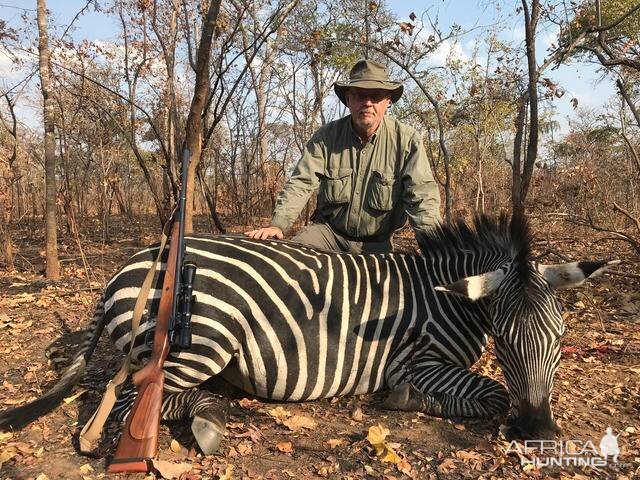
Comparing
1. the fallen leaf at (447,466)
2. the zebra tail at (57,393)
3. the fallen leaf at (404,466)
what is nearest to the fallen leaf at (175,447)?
the zebra tail at (57,393)

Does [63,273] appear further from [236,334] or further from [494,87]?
[494,87]

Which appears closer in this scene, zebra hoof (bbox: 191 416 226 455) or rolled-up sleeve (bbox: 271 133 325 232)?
zebra hoof (bbox: 191 416 226 455)

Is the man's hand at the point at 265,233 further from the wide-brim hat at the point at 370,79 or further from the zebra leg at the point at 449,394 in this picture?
the zebra leg at the point at 449,394

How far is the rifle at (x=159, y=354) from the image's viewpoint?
2.23 metres

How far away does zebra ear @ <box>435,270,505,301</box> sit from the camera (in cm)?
253

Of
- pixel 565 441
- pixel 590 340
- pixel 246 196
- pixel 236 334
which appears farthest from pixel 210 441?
pixel 246 196

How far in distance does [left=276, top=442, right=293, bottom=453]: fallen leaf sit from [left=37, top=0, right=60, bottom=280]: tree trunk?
18.9ft

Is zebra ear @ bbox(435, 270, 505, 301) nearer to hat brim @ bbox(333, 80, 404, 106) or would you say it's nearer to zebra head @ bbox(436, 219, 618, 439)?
zebra head @ bbox(436, 219, 618, 439)

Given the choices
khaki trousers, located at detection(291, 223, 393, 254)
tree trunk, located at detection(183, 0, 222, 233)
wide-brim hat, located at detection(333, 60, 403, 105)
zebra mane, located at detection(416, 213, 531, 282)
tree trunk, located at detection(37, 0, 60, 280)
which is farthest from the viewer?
tree trunk, located at detection(37, 0, 60, 280)

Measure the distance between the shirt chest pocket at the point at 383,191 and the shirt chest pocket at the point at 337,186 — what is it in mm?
218

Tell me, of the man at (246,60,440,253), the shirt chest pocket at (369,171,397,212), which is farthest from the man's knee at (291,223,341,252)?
the shirt chest pocket at (369,171,397,212)

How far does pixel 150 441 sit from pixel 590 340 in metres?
3.89

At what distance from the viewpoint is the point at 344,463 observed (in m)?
2.39

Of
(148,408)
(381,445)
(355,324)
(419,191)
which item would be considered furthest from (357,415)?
(419,191)
